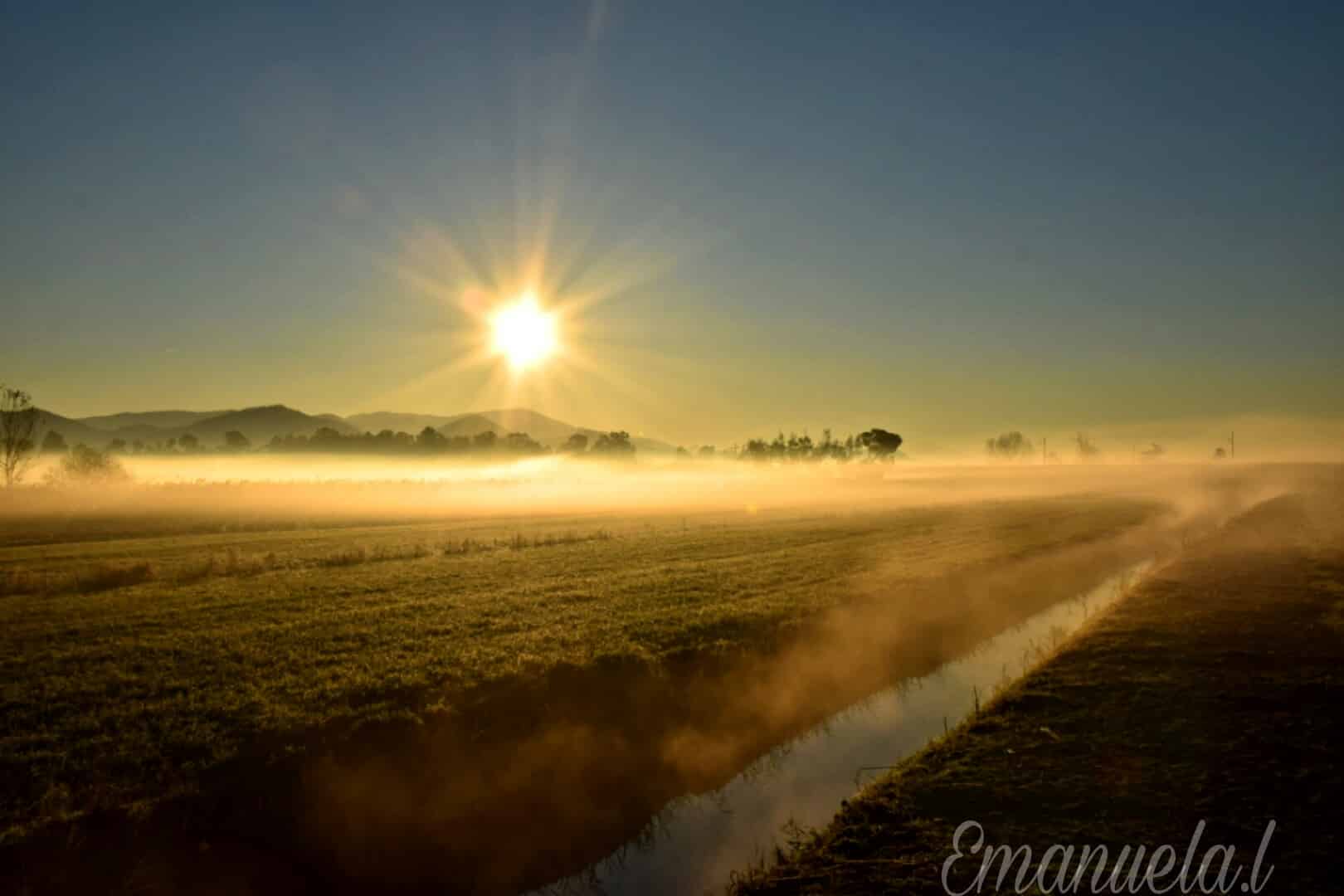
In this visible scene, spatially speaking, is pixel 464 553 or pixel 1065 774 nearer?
pixel 1065 774

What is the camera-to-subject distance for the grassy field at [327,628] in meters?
14.9

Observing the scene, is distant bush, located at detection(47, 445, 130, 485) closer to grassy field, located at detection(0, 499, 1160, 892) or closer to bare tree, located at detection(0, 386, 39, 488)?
bare tree, located at detection(0, 386, 39, 488)

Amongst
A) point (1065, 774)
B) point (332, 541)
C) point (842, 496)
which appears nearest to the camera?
point (1065, 774)

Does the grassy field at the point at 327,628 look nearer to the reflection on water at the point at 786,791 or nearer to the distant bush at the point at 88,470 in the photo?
the reflection on water at the point at 786,791

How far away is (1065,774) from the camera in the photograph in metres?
13.4

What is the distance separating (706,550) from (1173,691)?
30603mm

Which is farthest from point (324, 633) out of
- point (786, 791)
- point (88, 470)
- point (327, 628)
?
point (88, 470)

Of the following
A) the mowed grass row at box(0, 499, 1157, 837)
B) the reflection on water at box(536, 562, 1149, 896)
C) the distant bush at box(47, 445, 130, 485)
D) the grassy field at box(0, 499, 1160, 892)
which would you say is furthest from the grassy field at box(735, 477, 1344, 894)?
the distant bush at box(47, 445, 130, 485)

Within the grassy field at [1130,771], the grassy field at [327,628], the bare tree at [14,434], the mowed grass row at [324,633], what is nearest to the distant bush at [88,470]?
the bare tree at [14,434]

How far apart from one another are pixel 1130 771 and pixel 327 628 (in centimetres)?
2331

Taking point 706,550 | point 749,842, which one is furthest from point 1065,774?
point 706,550

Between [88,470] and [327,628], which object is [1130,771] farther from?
[88,470]

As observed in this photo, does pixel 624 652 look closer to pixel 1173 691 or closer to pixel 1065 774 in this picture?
pixel 1065 774

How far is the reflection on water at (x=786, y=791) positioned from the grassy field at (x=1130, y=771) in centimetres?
137
